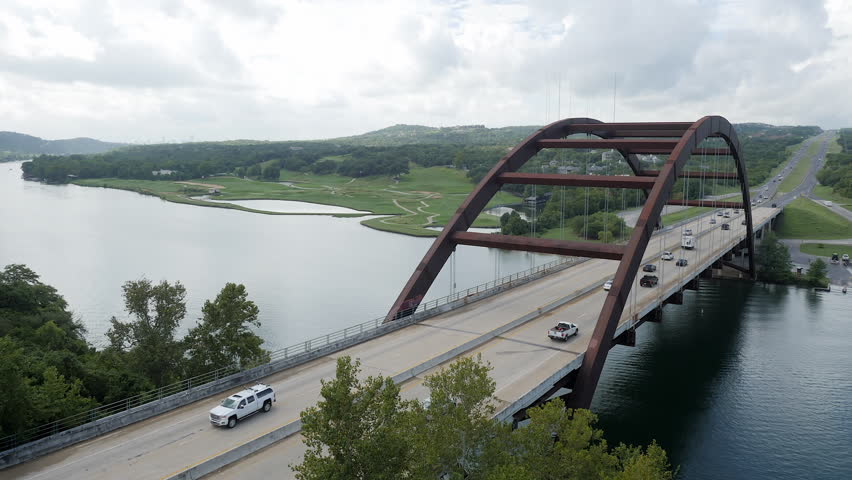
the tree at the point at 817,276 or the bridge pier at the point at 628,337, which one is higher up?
the bridge pier at the point at 628,337

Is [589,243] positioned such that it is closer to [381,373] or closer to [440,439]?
[381,373]

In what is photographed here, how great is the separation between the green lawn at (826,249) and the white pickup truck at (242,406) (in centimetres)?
8830

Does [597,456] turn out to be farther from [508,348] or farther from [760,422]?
[760,422]

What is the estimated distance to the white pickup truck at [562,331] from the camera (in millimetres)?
31562

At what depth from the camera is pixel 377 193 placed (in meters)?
165

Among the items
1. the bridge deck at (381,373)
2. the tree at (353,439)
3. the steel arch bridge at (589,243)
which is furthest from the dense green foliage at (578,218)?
the tree at (353,439)

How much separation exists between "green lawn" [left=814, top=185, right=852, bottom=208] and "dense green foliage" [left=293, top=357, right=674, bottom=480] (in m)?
126

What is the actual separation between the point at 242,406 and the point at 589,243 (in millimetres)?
20402

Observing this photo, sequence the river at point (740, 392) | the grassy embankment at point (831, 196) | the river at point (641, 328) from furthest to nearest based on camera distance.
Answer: the grassy embankment at point (831, 196), the river at point (641, 328), the river at point (740, 392)

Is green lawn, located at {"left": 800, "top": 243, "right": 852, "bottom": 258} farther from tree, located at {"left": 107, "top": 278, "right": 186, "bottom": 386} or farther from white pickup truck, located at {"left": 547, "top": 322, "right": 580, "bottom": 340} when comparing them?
tree, located at {"left": 107, "top": 278, "right": 186, "bottom": 386}

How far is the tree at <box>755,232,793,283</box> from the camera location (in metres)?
74.9

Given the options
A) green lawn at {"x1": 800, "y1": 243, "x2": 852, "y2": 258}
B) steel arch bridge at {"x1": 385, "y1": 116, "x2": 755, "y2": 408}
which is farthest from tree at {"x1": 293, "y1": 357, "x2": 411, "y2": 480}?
green lawn at {"x1": 800, "y1": 243, "x2": 852, "y2": 258}

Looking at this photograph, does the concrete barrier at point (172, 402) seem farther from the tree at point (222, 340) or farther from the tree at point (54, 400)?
the tree at point (222, 340)

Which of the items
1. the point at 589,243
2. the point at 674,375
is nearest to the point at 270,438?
the point at 589,243
